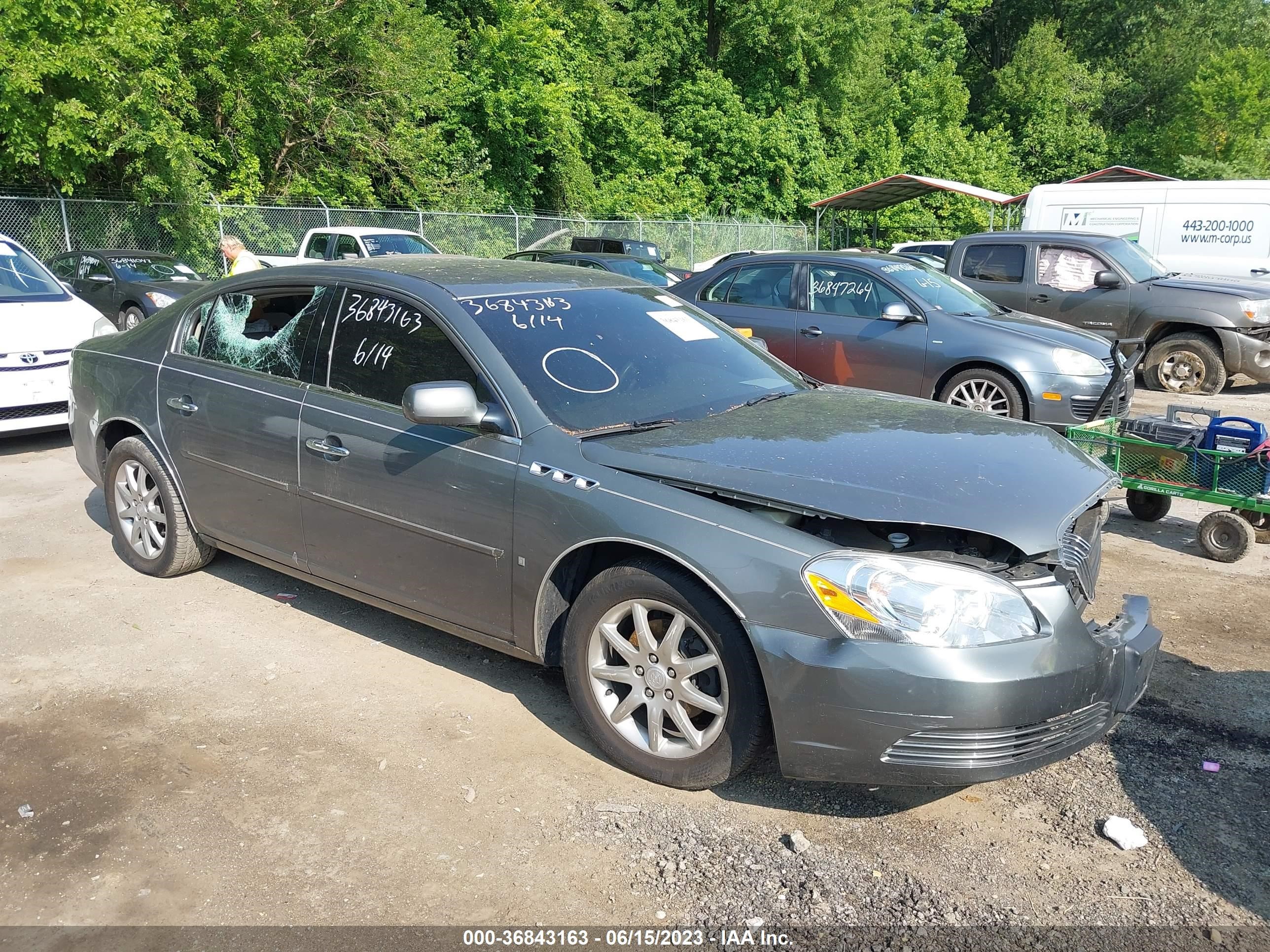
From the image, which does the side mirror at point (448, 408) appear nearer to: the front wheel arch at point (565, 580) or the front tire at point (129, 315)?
the front wheel arch at point (565, 580)

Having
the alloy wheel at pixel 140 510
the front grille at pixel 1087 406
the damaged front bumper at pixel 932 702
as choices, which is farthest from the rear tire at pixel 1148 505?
the alloy wheel at pixel 140 510

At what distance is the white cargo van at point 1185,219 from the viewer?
15.3 meters

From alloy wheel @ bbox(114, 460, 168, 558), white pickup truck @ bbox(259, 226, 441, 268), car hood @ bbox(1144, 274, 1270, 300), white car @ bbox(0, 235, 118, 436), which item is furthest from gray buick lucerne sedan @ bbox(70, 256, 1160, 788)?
white pickup truck @ bbox(259, 226, 441, 268)

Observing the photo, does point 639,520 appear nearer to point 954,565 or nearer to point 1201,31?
point 954,565

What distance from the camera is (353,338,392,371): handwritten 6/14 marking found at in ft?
14.1

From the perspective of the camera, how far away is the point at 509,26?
90.0ft

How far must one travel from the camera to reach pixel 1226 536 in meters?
6.08

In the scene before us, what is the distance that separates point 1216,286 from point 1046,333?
447cm

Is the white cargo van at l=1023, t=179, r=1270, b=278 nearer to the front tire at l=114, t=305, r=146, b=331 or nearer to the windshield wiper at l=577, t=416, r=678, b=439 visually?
the windshield wiper at l=577, t=416, r=678, b=439

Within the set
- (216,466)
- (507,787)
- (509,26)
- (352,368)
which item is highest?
(509,26)

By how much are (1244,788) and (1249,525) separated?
3.12 meters

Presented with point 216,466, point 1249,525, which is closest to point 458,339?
point 216,466

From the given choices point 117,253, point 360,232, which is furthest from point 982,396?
point 117,253

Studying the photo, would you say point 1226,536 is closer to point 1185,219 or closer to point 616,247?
point 1185,219
